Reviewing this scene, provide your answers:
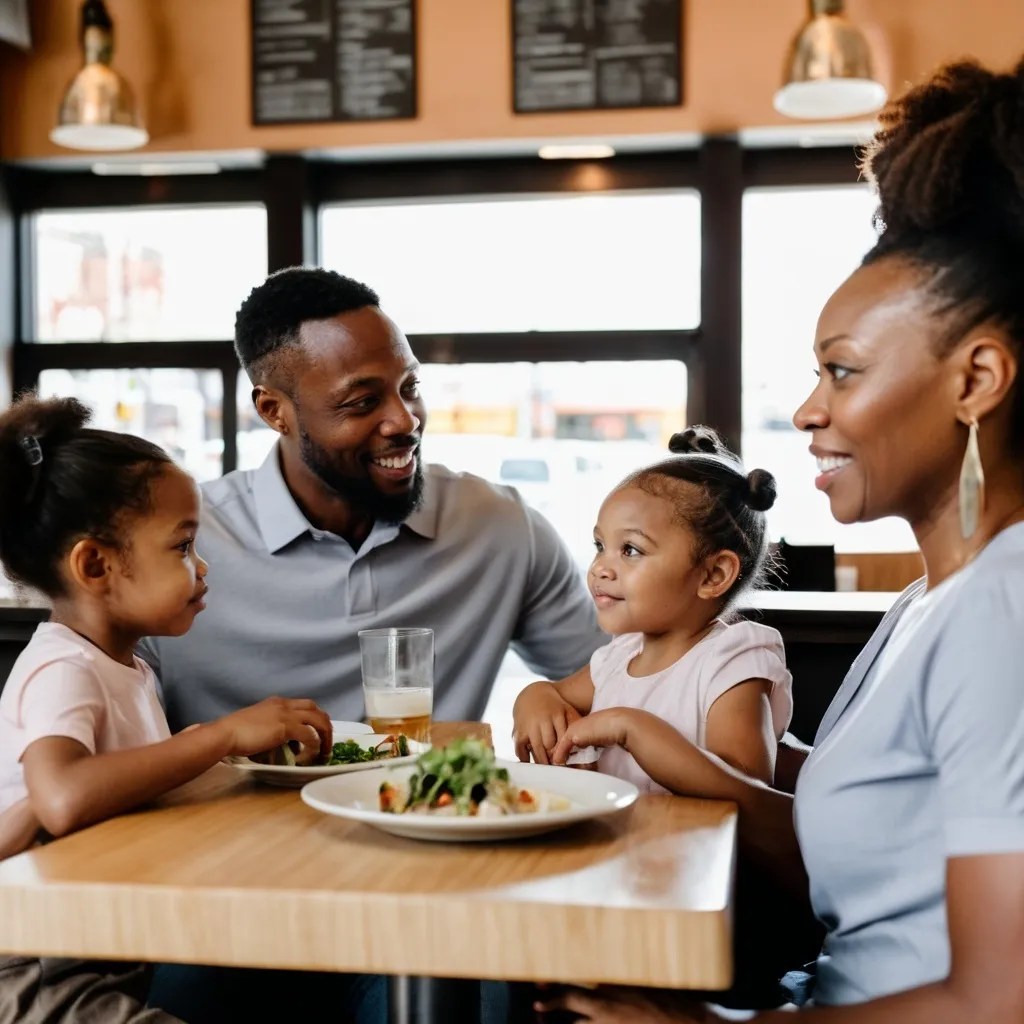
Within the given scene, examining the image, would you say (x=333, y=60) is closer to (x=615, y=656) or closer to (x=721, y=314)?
(x=721, y=314)

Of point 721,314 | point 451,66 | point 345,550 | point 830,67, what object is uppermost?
point 451,66

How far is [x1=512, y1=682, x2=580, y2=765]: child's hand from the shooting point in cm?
161

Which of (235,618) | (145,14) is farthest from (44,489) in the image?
(145,14)

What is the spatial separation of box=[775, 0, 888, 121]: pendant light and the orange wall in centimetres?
56

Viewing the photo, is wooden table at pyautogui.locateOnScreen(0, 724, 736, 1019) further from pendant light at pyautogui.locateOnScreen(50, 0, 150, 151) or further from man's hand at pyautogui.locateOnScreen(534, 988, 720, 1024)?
pendant light at pyautogui.locateOnScreen(50, 0, 150, 151)

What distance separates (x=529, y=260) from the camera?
4746 millimetres

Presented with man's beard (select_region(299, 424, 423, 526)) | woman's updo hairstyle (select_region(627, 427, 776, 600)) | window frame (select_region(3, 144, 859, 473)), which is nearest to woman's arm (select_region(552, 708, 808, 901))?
woman's updo hairstyle (select_region(627, 427, 776, 600))

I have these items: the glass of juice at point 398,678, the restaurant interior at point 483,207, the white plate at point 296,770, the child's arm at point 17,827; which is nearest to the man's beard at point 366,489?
the glass of juice at point 398,678

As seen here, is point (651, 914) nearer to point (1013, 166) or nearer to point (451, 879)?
point (451, 879)

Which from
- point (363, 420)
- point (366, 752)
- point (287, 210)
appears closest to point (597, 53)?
point (287, 210)

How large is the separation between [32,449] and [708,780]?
0.96 meters

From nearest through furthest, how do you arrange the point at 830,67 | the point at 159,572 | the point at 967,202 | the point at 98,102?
the point at 967,202
the point at 159,572
the point at 830,67
the point at 98,102

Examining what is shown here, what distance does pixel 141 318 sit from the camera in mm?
4977

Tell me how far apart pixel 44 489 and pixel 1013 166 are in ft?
3.96
